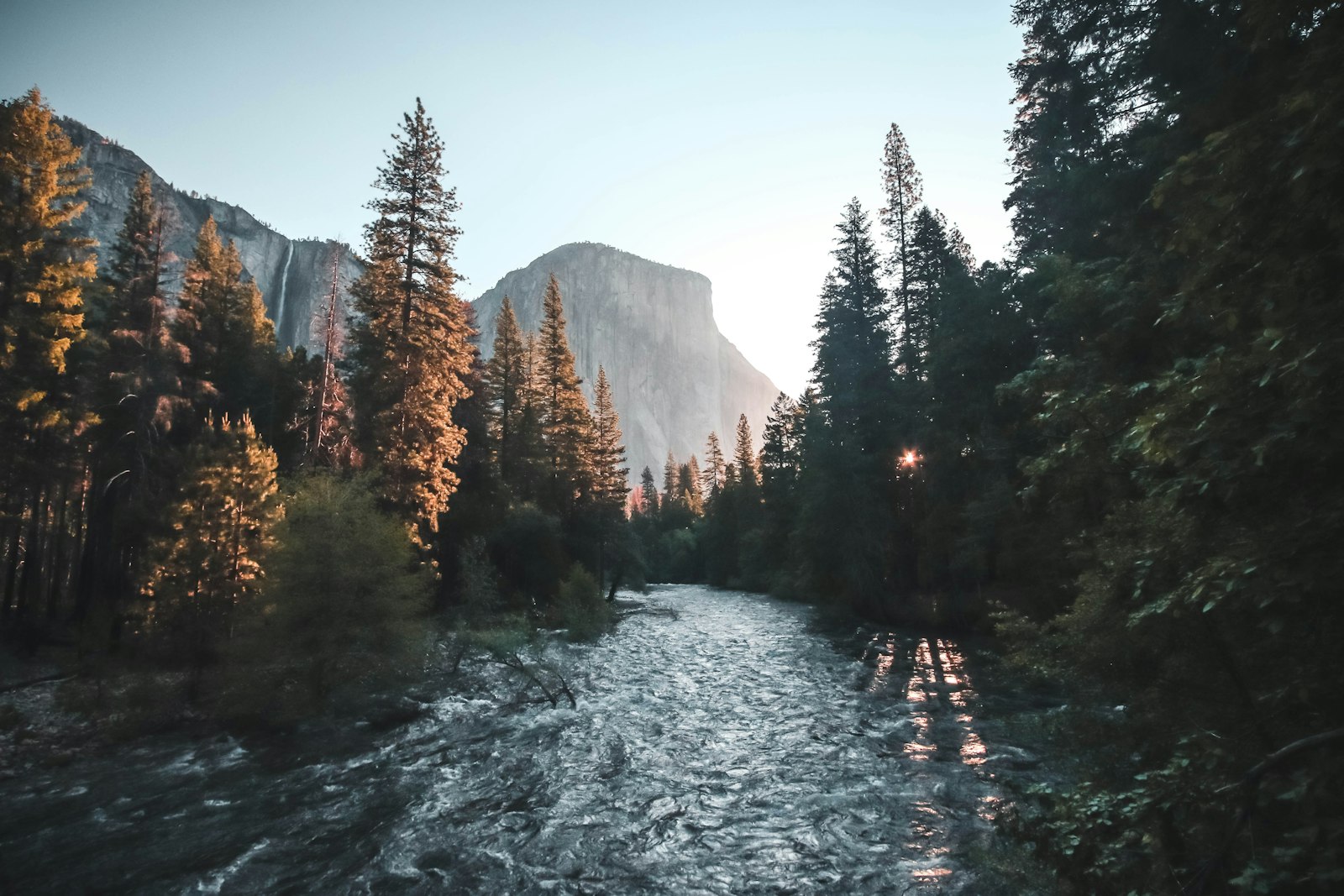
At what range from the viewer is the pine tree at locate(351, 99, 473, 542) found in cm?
2050

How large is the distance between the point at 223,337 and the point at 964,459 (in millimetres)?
36669

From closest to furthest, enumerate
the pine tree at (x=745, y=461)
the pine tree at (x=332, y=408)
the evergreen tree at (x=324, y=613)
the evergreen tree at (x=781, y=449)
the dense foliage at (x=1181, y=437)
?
the dense foliage at (x=1181, y=437), the evergreen tree at (x=324, y=613), the pine tree at (x=332, y=408), the evergreen tree at (x=781, y=449), the pine tree at (x=745, y=461)

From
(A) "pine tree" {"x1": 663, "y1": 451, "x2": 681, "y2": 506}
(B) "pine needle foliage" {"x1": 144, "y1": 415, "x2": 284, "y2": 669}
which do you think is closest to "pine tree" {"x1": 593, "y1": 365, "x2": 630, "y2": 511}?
(B) "pine needle foliage" {"x1": 144, "y1": 415, "x2": 284, "y2": 669}

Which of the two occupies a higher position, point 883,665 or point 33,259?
point 33,259

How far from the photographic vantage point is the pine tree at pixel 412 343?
20500 millimetres

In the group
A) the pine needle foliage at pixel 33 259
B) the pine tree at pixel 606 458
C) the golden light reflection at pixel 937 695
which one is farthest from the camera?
the pine tree at pixel 606 458

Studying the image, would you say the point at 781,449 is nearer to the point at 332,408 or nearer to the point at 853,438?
the point at 853,438

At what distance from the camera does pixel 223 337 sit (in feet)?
99.6

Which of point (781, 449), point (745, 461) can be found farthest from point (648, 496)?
point (781, 449)

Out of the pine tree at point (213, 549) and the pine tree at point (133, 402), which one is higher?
the pine tree at point (133, 402)

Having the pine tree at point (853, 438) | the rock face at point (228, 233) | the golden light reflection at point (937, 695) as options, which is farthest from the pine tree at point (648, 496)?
the golden light reflection at point (937, 695)

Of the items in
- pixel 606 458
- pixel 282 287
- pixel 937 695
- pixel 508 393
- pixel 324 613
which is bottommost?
pixel 937 695

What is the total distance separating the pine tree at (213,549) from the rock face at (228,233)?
71.2 meters

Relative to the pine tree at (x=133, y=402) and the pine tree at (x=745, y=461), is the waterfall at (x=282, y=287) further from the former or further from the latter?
the pine tree at (x=133, y=402)
